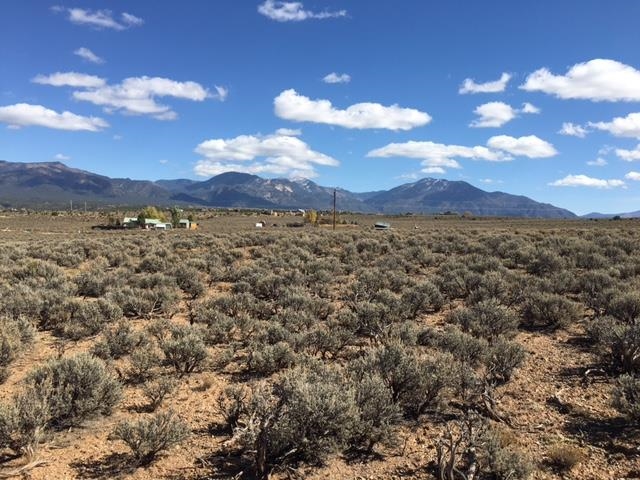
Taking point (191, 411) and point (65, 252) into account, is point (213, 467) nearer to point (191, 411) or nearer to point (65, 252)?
point (191, 411)

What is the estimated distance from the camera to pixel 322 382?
265 inches

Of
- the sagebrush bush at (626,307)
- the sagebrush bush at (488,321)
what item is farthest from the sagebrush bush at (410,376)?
the sagebrush bush at (626,307)

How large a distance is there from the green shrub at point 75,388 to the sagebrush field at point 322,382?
2 centimetres

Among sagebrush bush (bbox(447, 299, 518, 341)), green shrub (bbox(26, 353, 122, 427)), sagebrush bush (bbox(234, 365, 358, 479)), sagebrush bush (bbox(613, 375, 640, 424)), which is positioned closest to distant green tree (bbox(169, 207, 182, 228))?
sagebrush bush (bbox(447, 299, 518, 341))

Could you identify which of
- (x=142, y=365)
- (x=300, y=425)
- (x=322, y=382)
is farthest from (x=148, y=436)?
(x=142, y=365)

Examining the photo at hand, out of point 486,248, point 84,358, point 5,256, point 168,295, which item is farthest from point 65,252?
point 486,248

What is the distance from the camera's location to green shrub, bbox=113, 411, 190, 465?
5.75 meters

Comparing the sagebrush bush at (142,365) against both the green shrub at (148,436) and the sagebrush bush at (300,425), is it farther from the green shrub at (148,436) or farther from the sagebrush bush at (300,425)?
the sagebrush bush at (300,425)

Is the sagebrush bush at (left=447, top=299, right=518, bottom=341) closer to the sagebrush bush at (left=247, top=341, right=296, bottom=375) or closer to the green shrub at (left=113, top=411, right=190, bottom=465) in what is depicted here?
the sagebrush bush at (left=247, top=341, right=296, bottom=375)

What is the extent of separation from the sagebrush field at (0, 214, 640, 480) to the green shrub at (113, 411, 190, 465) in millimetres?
25

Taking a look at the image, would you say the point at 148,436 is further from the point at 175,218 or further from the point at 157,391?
the point at 175,218

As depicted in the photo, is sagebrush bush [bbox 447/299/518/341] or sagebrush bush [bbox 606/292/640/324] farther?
sagebrush bush [bbox 606/292/640/324]

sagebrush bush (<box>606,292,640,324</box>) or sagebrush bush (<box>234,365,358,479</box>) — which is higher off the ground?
sagebrush bush (<box>606,292,640,324</box>)

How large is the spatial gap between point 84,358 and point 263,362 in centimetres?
299
